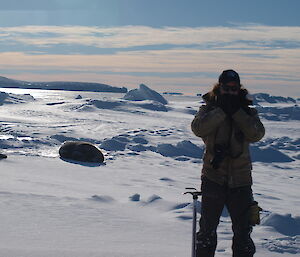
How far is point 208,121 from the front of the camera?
3.15m

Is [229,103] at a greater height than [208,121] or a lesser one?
greater

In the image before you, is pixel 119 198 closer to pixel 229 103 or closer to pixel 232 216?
pixel 232 216

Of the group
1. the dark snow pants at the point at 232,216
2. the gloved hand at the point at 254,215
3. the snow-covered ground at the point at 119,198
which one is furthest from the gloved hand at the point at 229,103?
the snow-covered ground at the point at 119,198

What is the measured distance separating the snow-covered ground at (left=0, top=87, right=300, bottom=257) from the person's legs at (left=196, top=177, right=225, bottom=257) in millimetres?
793

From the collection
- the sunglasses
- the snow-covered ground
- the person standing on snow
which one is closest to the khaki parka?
the person standing on snow

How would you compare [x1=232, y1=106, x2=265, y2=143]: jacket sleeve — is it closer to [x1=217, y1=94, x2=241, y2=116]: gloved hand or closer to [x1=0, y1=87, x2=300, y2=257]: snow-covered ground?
[x1=217, y1=94, x2=241, y2=116]: gloved hand

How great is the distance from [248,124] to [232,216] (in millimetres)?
623

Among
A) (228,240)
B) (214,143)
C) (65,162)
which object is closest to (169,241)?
(228,240)

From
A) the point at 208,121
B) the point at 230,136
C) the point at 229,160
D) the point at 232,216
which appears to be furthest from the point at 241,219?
the point at 208,121

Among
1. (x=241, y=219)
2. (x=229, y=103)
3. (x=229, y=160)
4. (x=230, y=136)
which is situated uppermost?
(x=229, y=103)

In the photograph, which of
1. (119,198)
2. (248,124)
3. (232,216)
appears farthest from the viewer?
(119,198)

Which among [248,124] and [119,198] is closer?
[248,124]

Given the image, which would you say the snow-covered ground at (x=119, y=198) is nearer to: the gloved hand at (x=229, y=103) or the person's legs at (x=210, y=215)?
the person's legs at (x=210, y=215)

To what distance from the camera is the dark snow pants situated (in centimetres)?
320
